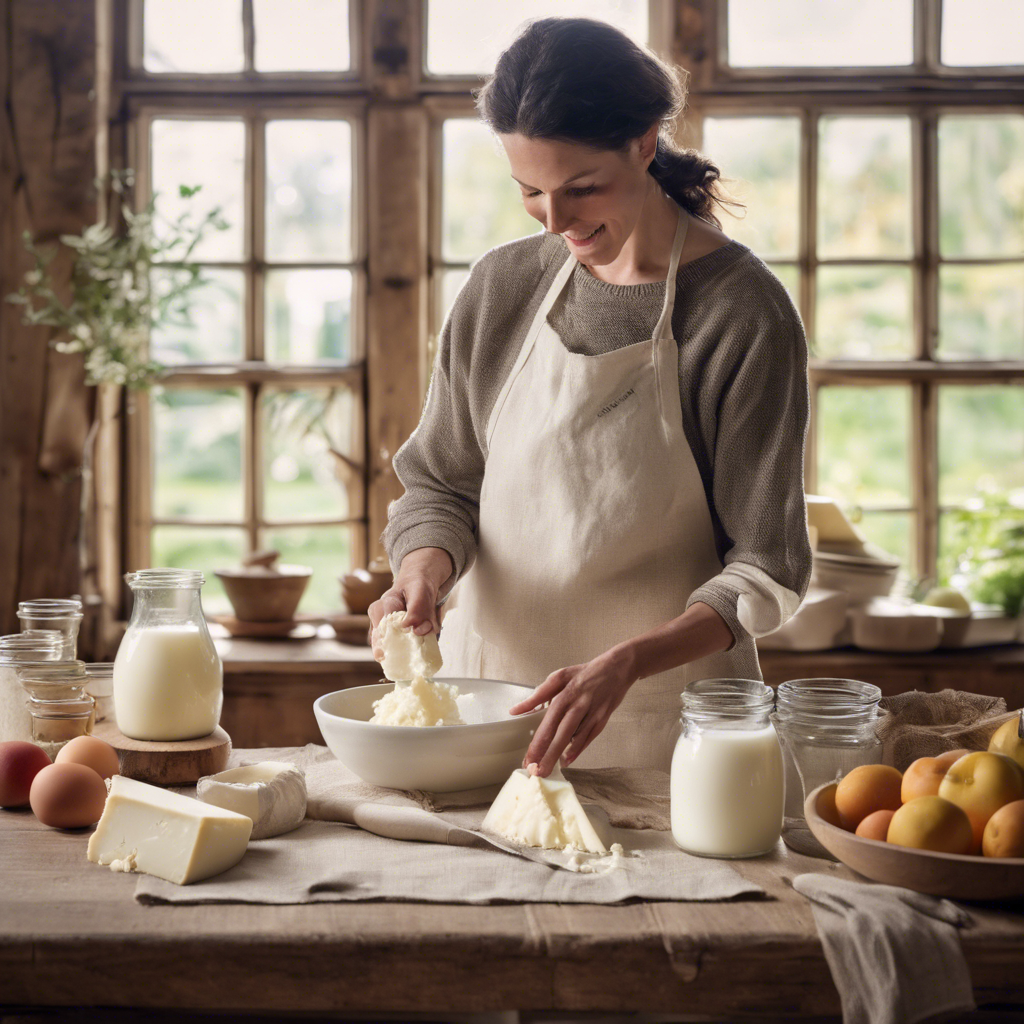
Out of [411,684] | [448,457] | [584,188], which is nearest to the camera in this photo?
[411,684]

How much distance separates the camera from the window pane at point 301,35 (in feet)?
12.1

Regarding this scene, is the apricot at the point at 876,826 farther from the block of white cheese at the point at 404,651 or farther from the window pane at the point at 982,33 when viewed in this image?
the window pane at the point at 982,33

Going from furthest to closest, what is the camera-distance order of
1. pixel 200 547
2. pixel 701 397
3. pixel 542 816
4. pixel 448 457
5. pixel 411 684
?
pixel 200 547
pixel 448 457
pixel 701 397
pixel 411 684
pixel 542 816

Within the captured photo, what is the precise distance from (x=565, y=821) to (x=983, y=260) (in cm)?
307

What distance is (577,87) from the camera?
167cm

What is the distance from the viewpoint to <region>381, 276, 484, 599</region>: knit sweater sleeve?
79.7 inches

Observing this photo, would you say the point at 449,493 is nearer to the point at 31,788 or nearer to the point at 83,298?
the point at 31,788

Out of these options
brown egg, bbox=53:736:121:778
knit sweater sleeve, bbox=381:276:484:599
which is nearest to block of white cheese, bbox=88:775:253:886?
brown egg, bbox=53:736:121:778

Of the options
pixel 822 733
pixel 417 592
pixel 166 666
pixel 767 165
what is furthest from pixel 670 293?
pixel 767 165

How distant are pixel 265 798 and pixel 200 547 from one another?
8.35 feet

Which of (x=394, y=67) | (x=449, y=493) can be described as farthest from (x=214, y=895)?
(x=394, y=67)

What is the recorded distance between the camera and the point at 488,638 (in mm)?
2021

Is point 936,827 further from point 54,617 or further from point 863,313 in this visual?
point 863,313

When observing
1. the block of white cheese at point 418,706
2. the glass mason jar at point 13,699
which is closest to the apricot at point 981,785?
the block of white cheese at point 418,706
